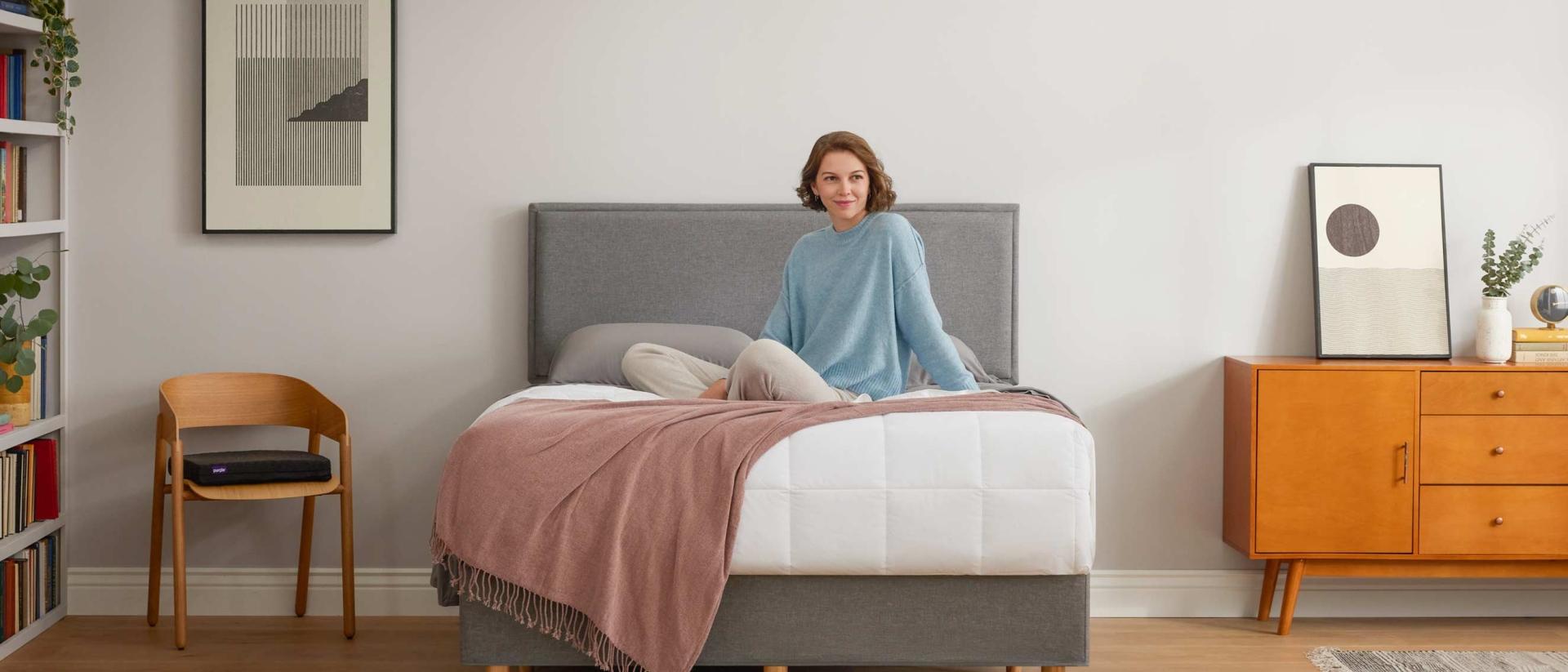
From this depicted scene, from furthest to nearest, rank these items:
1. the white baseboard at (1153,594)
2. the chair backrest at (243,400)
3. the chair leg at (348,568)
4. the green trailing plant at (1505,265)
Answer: the white baseboard at (1153,594) < the green trailing plant at (1505,265) < the chair backrest at (243,400) < the chair leg at (348,568)

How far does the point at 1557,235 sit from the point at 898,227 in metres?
2.17

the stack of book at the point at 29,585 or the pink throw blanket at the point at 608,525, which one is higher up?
the pink throw blanket at the point at 608,525

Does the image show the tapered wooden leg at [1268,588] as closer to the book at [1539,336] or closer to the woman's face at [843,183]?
the book at [1539,336]

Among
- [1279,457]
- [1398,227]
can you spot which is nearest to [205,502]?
[1279,457]

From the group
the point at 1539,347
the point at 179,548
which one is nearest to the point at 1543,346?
the point at 1539,347

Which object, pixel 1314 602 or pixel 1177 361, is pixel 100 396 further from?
pixel 1314 602

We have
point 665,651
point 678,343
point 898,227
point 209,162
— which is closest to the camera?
point 665,651

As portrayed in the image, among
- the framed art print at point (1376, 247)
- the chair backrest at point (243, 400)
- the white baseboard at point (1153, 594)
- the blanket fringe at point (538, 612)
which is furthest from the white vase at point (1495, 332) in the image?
the chair backrest at point (243, 400)

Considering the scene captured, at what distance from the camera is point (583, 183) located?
368 centimetres

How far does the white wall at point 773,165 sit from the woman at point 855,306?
62 cm

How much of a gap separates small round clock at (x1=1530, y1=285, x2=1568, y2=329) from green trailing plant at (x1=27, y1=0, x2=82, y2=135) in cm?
412

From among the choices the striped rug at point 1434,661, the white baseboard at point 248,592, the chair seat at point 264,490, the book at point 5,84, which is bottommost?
the striped rug at point 1434,661

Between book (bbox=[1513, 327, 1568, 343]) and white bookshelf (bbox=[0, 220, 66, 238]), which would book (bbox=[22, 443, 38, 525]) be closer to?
white bookshelf (bbox=[0, 220, 66, 238])

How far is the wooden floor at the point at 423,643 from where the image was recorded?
3.13 m
